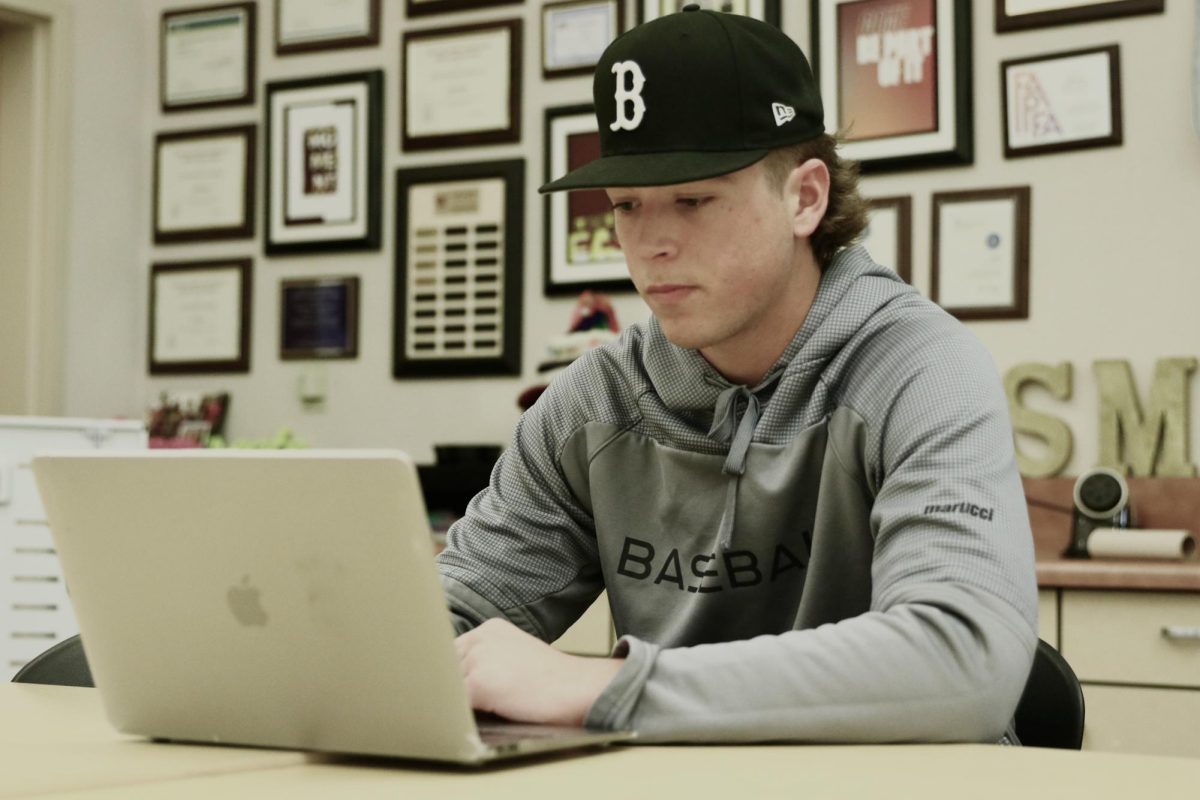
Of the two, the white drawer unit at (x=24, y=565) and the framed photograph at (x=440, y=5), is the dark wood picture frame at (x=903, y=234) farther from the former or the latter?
the white drawer unit at (x=24, y=565)

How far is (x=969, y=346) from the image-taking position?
1.35 meters

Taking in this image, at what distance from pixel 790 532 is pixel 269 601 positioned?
2.18 feet

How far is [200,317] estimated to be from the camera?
3.96m

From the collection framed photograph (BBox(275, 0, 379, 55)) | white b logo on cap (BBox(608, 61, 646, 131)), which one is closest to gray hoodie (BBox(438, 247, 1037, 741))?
white b logo on cap (BBox(608, 61, 646, 131))

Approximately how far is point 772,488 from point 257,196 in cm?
278

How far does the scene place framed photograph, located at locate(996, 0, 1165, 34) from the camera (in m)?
2.80

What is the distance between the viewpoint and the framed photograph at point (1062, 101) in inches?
111

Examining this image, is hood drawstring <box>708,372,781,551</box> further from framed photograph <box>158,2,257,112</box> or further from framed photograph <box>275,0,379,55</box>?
framed photograph <box>158,2,257,112</box>

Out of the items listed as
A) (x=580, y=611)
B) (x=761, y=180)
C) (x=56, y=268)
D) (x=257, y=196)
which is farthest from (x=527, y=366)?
(x=761, y=180)

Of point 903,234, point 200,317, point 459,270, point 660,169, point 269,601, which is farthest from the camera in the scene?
point 200,317

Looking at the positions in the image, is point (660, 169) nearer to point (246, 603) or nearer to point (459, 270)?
point (246, 603)

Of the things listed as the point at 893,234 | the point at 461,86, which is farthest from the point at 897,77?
the point at 461,86

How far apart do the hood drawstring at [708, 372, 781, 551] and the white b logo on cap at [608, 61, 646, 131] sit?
Result: 0.31 m

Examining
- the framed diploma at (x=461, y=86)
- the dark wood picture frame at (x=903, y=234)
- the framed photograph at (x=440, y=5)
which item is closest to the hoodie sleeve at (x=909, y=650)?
the dark wood picture frame at (x=903, y=234)
